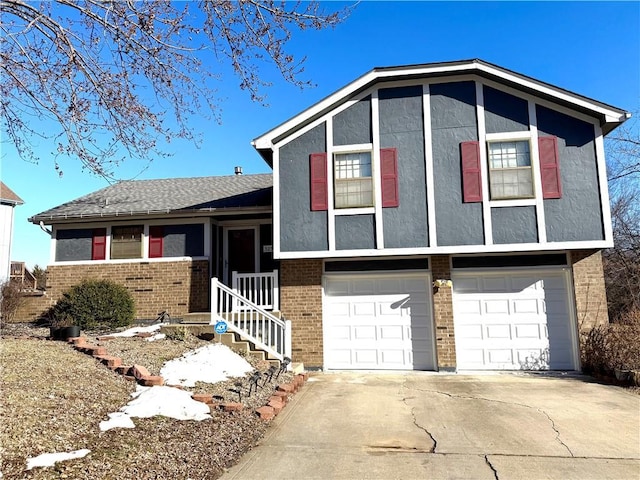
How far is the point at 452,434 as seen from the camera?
5.61 metres

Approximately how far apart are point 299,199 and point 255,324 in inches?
123

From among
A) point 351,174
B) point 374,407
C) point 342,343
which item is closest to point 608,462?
point 374,407

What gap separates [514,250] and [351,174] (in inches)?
161

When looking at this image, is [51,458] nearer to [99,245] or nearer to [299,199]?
[299,199]

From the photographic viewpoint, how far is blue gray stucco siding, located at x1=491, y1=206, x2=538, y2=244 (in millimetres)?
9977

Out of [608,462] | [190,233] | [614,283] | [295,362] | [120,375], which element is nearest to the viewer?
[608,462]

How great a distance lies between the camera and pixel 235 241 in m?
13.0

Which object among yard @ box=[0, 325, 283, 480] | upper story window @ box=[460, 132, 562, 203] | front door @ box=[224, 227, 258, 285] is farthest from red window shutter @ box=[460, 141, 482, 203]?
yard @ box=[0, 325, 283, 480]

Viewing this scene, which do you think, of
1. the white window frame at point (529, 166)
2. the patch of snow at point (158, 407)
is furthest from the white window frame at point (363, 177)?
the patch of snow at point (158, 407)

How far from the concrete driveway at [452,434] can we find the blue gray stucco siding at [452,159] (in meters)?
3.35

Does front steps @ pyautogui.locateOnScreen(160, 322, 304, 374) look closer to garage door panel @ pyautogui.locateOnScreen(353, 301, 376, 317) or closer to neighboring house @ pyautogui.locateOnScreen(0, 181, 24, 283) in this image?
garage door panel @ pyautogui.locateOnScreen(353, 301, 376, 317)

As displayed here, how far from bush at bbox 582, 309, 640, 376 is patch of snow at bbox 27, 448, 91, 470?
30.4 feet

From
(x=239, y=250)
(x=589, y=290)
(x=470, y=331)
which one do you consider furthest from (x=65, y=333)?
(x=589, y=290)

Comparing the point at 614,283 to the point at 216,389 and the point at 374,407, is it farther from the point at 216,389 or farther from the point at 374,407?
the point at 216,389
